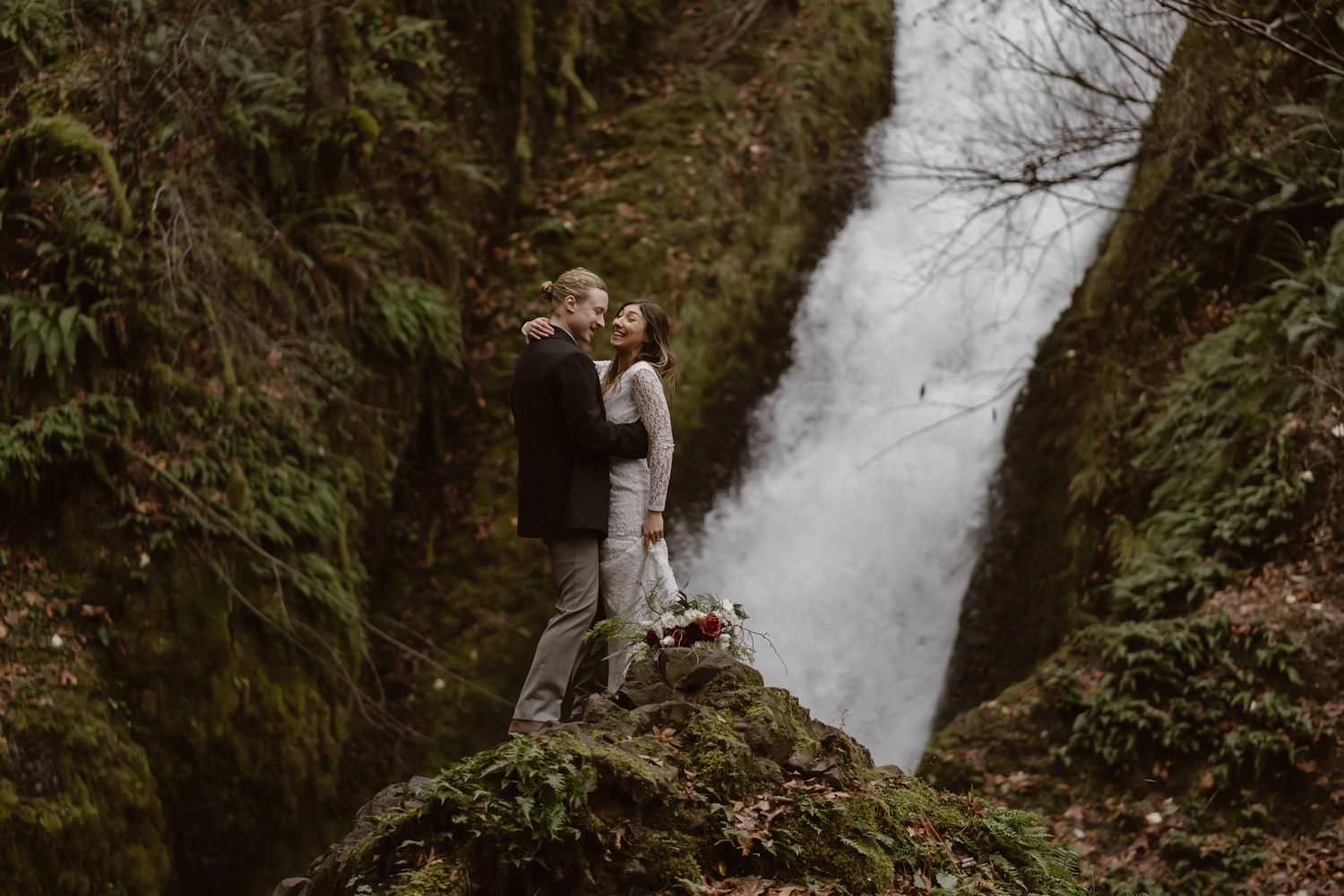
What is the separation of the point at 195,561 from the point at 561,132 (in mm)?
8067

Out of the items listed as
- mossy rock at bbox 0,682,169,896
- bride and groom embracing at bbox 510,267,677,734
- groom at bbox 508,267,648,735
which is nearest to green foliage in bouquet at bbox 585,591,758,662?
bride and groom embracing at bbox 510,267,677,734

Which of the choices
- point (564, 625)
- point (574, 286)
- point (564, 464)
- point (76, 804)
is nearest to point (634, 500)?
point (564, 464)

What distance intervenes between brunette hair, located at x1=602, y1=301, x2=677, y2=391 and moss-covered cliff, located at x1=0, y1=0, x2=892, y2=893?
13.0 ft

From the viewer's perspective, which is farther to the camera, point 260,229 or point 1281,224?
point 260,229

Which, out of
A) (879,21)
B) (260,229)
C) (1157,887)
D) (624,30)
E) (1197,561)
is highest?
(879,21)

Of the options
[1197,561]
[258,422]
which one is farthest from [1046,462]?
[258,422]

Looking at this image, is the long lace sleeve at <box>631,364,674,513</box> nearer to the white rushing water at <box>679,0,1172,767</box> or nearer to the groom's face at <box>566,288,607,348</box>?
the groom's face at <box>566,288,607,348</box>

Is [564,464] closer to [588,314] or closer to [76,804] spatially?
[588,314]

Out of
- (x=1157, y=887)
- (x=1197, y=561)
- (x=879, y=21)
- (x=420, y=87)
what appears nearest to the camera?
(x=1157, y=887)

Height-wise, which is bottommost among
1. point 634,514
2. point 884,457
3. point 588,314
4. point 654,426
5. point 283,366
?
point 634,514

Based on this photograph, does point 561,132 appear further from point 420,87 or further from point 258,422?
point 258,422

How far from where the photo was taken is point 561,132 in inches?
605

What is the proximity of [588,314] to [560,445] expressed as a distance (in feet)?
2.10

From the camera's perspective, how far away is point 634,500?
5953 mm
